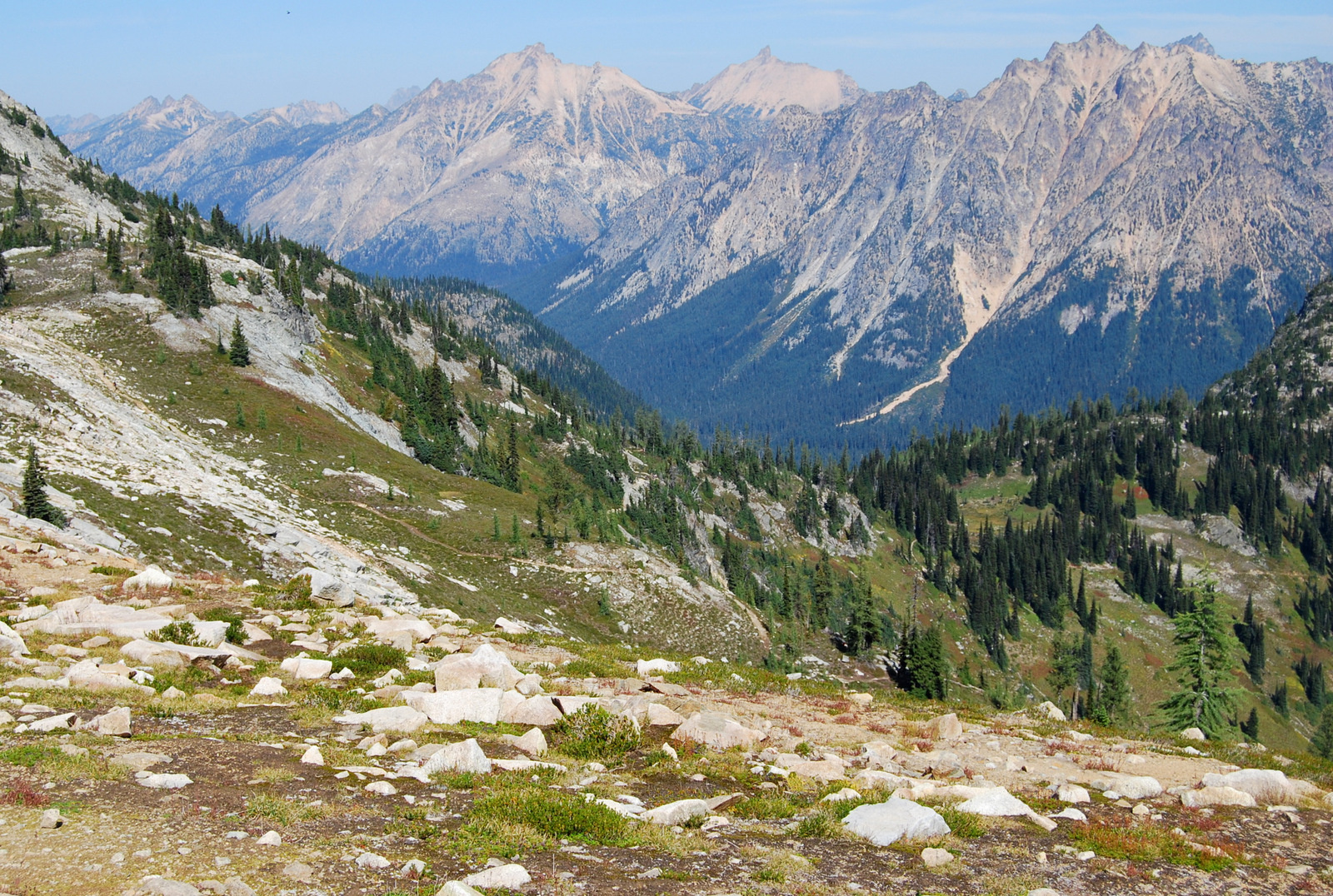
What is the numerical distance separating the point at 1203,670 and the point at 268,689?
63.6m

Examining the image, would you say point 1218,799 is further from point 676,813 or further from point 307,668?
point 307,668

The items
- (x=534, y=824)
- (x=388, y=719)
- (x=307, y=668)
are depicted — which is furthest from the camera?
(x=307, y=668)

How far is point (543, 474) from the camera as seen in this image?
476 feet

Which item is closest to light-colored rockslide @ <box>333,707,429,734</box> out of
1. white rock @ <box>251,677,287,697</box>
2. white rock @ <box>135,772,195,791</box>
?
white rock @ <box>251,677,287,697</box>

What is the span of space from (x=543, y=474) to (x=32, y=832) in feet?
434

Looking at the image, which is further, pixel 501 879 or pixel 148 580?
pixel 148 580

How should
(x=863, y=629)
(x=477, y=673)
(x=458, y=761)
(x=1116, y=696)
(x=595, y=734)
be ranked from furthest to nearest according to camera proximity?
(x=863, y=629) < (x=1116, y=696) < (x=477, y=673) < (x=595, y=734) < (x=458, y=761)

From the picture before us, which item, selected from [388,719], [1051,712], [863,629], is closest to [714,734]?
[388,719]

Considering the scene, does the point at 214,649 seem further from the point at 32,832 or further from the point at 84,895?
the point at 84,895

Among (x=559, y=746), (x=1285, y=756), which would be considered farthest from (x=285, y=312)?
(x=1285, y=756)

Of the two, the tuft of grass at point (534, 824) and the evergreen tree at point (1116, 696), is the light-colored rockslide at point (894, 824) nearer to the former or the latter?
the tuft of grass at point (534, 824)

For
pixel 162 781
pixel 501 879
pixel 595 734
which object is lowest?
pixel 595 734

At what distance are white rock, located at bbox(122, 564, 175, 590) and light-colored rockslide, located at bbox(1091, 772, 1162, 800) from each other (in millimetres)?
34537

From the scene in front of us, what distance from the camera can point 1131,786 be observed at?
824 inches
